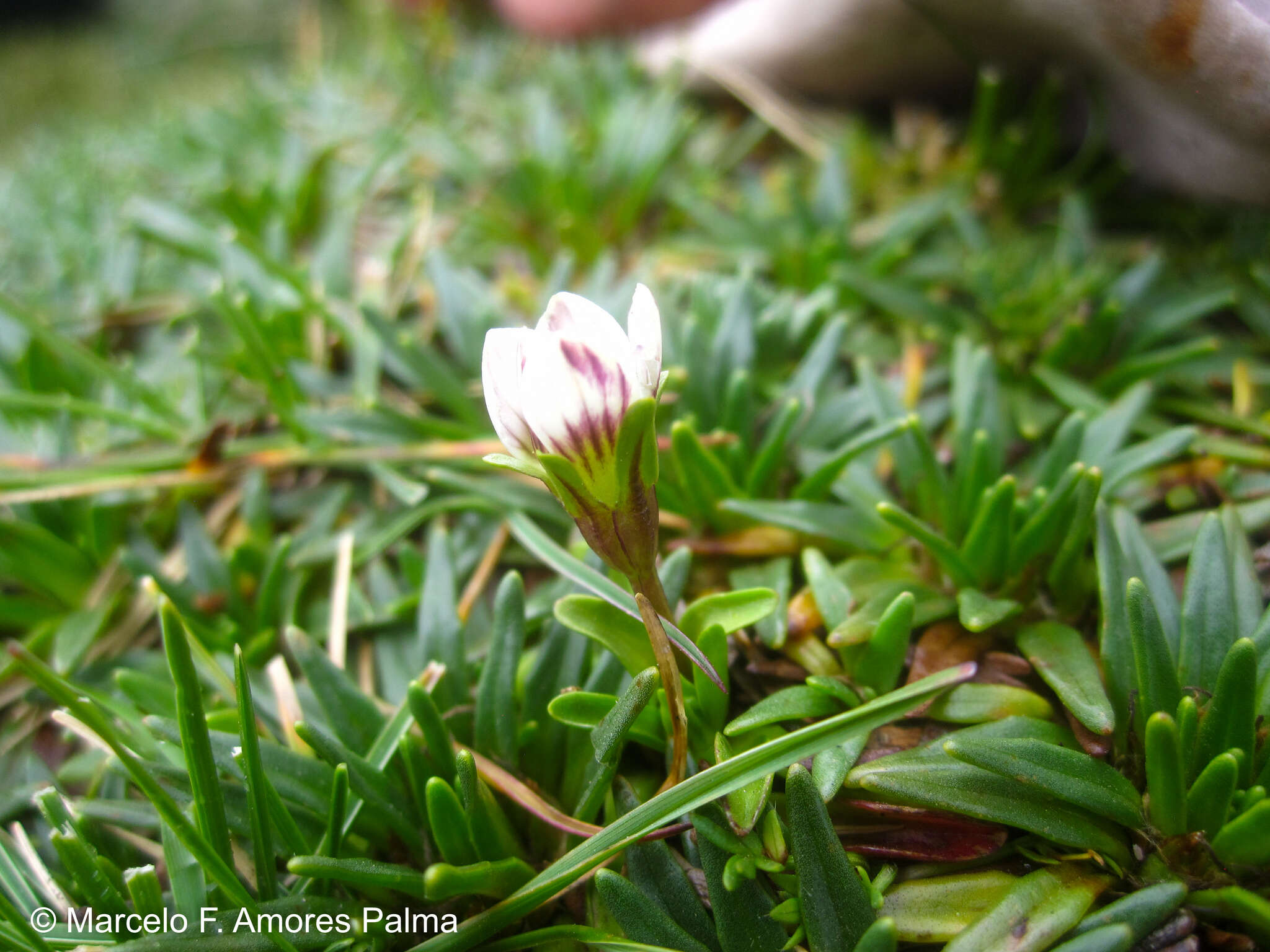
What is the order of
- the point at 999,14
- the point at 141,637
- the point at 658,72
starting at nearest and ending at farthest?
the point at 141,637, the point at 999,14, the point at 658,72

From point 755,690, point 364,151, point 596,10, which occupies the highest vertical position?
point 596,10

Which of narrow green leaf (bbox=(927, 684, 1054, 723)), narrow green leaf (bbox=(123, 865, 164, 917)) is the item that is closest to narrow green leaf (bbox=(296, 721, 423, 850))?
narrow green leaf (bbox=(123, 865, 164, 917))

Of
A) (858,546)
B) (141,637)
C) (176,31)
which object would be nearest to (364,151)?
(141,637)

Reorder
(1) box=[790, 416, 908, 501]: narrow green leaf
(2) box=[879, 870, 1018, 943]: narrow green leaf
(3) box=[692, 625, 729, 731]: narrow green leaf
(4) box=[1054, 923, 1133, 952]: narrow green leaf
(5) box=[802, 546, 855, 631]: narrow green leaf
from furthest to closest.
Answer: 1. (1) box=[790, 416, 908, 501]: narrow green leaf
2. (5) box=[802, 546, 855, 631]: narrow green leaf
3. (3) box=[692, 625, 729, 731]: narrow green leaf
4. (2) box=[879, 870, 1018, 943]: narrow green leaf
5. (4) box=[1054, 923, 1133, 952]: narrow green leaf

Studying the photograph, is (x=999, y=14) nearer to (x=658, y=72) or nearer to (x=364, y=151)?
(x=658, y=72)

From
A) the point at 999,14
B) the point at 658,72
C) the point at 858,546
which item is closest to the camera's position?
Result: the point at 858,546

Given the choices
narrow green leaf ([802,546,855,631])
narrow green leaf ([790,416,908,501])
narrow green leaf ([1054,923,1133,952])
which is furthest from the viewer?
narrow green leaf ([790,416,908,501])

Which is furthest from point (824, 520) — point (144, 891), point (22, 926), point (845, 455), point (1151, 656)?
point (22, 926)

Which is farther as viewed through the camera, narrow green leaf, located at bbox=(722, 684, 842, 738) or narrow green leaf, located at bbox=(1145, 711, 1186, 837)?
narrow green leaf, located at bbox=(722, 684, 842, 738)

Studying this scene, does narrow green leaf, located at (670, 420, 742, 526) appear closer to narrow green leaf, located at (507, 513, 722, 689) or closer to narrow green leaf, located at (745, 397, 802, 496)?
narrow green leaf, located at (745, 397, 802, 496)
